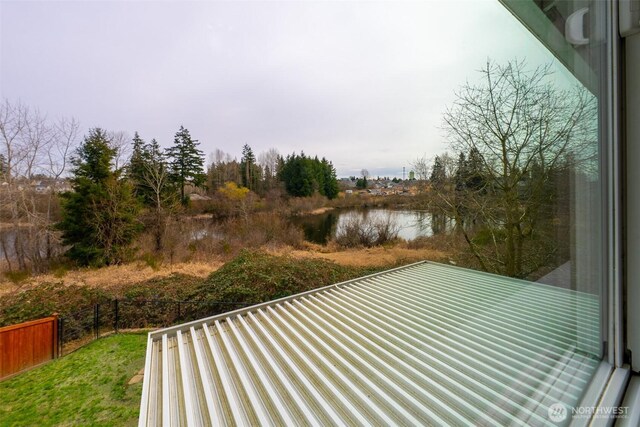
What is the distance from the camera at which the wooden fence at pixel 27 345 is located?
6.66 feet

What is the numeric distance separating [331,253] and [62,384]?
4.98 m

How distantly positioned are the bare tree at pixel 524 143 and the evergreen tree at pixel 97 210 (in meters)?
6.24

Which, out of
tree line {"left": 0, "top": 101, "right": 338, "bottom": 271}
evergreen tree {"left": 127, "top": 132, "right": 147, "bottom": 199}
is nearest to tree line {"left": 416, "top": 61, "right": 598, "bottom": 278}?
tree line {"left": 0, "top": 101, "right": 338, "bottom": 271}

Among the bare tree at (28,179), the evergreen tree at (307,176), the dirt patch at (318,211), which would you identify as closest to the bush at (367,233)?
the dirt patch at (318,211)

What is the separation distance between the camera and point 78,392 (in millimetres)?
1871

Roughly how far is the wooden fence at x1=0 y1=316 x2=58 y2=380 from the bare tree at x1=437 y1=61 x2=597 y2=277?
11.9ft

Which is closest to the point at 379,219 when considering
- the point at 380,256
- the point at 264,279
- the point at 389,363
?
the point at 380,256

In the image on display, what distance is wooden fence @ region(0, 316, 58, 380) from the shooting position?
2031 mm

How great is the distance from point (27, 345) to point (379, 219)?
6.29 m

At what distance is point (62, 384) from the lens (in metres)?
1.95

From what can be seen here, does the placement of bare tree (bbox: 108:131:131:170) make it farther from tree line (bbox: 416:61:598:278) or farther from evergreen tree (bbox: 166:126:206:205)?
tree line (bbox: 416:61:598:278)

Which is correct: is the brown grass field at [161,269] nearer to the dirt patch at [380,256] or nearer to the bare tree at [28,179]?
the dirt patch at [380,256]

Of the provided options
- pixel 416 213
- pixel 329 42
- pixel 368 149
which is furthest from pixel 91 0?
pixel 368 149

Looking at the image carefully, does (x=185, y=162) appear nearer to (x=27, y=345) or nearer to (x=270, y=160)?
(x=270, y=160)
